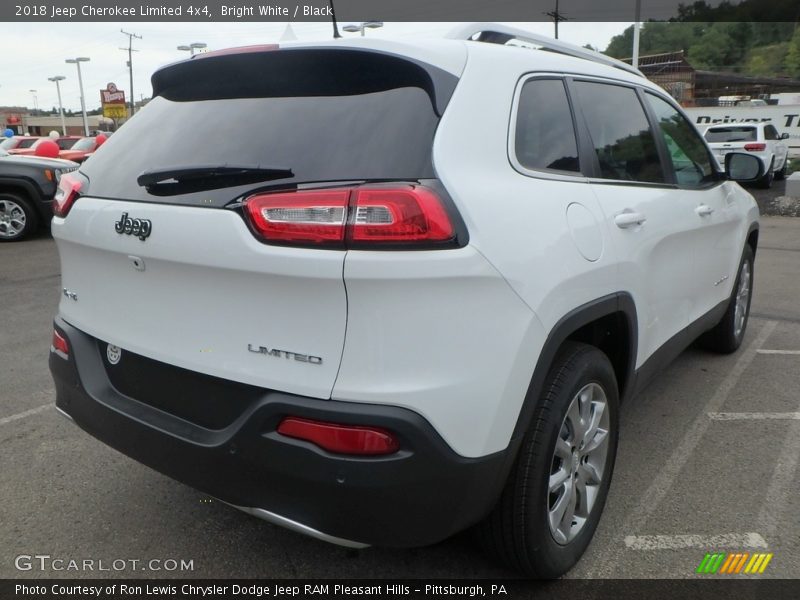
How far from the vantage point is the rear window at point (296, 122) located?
1.83 meters

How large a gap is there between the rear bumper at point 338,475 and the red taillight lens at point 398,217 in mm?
440

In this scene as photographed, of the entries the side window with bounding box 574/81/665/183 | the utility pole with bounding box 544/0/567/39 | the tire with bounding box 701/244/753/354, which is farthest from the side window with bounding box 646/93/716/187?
the utility pole with bounding box 544/0/567/39

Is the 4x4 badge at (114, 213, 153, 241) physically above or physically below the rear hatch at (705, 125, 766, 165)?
above

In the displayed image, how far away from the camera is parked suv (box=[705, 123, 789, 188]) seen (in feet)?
50.8

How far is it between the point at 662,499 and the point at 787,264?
6.52 meters

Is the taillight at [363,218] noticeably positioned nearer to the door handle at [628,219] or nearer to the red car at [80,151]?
the door handle at [628,219]

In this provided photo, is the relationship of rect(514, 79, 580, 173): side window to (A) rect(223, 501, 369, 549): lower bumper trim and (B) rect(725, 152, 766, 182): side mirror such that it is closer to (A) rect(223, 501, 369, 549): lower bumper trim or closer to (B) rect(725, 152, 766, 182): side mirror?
(A) rect(223, 501, 369, 549): lower bumper trim

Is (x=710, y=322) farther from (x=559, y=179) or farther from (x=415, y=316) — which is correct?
(x=415, y=316)

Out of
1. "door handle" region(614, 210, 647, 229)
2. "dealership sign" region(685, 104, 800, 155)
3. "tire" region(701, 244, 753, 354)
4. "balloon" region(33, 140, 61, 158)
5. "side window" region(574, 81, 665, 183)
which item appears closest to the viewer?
"door handle" region(614, 210, 647, 229)

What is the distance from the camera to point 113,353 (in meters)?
2.26

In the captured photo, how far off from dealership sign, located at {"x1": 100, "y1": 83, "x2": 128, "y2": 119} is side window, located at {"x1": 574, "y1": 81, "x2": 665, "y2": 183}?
51.7 m

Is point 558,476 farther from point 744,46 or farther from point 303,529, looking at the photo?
point 744,46

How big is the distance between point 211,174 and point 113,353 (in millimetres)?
753

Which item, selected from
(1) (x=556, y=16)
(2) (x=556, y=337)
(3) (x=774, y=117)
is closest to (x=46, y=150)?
(2) (x=556, y=337)
